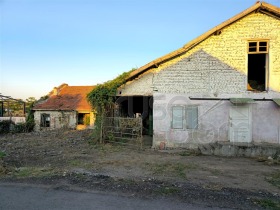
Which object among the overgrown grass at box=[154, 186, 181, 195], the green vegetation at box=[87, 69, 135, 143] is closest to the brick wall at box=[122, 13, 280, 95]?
the green vegetation at box=[87, 69, 135, 143]

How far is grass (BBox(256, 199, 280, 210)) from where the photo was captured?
207 inches

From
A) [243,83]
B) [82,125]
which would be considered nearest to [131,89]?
[243,83]

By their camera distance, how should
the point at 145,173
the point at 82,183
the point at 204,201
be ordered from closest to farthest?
the point at 204,201 < the point at 82,183 < the point at 145,173

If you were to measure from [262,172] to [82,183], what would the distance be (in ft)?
20.1

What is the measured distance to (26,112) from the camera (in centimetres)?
2891

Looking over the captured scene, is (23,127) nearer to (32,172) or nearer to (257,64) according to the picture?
(32,172)

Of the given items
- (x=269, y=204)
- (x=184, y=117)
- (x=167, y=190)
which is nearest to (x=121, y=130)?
(x=184, y=117)

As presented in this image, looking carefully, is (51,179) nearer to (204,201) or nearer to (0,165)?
(0,165)

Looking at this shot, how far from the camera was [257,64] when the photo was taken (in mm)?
15133

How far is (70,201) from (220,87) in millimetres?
9551

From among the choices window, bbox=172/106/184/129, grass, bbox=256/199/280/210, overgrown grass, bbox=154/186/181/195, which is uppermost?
window, bbox=172/106/184/129

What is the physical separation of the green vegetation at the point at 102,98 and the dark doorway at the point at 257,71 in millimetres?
7111

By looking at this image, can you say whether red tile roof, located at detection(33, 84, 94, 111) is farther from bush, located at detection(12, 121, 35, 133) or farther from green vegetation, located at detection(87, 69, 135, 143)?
green vegetation, located at detection(87, 69, 135, 143)

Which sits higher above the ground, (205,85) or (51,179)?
(205,85)
